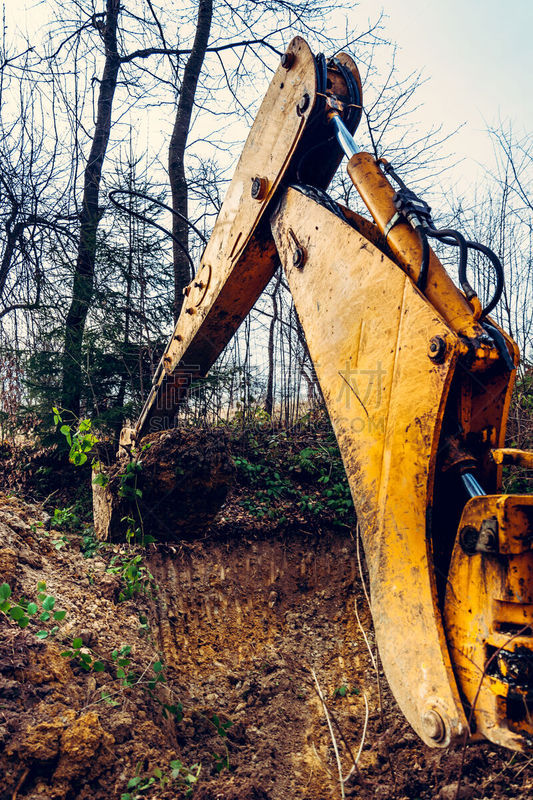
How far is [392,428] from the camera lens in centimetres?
151

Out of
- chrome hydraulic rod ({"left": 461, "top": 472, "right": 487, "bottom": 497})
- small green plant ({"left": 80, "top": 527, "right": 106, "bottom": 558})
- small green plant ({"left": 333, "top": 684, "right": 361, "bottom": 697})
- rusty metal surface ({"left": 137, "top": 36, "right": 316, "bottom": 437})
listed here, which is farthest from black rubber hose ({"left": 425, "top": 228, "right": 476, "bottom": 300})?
small green plant ({"left": 80, "top": 527, "right": 106, "bottom": 558})

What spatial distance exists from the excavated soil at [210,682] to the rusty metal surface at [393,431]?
170 mm

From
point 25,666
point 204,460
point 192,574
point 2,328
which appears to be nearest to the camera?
point 25,666

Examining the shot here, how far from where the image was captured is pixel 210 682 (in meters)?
3.29

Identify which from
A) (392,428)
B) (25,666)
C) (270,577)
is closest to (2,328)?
(270,577)

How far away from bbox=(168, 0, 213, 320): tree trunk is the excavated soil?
10.8ft

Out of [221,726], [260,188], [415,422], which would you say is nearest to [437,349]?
[415,422]

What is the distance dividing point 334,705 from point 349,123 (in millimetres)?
3223

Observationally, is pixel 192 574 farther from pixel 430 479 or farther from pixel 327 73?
pixel 327 73

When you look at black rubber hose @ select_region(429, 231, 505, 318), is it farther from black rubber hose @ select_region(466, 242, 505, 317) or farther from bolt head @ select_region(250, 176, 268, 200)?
bolt head @ select_region(250, 176, 268, 200)

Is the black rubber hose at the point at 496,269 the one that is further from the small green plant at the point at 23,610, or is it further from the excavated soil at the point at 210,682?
the small green plant at the point at 23,610

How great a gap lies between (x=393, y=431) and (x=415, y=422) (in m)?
0.09

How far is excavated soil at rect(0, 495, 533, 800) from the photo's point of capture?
1952mm

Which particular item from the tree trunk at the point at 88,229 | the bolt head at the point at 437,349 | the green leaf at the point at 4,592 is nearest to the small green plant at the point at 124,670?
the green leaf at the point at 4,592
